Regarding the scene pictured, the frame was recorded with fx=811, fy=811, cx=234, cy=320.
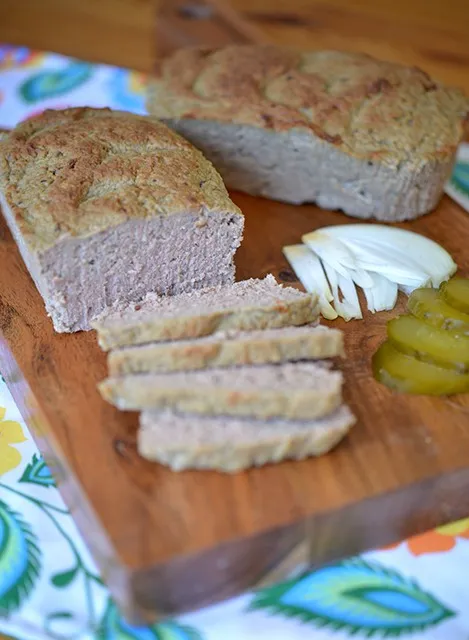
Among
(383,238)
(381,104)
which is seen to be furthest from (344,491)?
(381,104)

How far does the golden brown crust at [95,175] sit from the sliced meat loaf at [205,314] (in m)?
0.43

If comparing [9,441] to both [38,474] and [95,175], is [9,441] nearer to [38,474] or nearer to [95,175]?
[38,474]

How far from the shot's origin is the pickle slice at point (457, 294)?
397 cm

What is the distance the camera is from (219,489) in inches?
125

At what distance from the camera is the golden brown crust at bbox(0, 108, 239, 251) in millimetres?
3840

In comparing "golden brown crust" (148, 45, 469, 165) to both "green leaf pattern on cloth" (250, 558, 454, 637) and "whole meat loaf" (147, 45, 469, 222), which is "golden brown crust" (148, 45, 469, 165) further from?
"green leaf pattern on cloth" (250, 558, 454, 637)

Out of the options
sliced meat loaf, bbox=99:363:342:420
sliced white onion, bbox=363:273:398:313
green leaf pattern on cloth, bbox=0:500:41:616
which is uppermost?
sliced meat loaf, bbox=99:363:342:420

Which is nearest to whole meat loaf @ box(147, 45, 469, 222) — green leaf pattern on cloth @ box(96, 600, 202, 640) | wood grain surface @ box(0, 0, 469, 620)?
wood grain surface @ box(0, 0, 469, 620)

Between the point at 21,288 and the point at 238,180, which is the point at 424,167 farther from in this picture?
the point at 21,288

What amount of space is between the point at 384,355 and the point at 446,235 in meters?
1.45

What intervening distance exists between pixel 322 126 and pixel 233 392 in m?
2.30

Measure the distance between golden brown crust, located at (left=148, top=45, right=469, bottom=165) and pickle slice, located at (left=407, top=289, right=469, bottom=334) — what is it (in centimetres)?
106

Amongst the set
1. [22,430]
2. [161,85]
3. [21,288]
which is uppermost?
[161,85]

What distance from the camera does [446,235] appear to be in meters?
4.98
